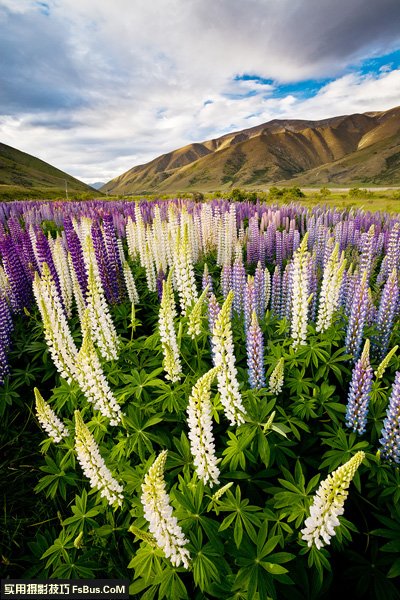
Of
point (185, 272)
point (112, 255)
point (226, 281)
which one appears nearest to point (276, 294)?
point (226, 281)

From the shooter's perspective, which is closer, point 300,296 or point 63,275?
point 300,296

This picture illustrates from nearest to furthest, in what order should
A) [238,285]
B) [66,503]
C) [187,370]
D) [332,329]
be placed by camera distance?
1. [66,503]
2. [187,370]
3. [332,329]
4. [238,285]

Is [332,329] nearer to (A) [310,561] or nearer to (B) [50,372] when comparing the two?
(A) [310,561]

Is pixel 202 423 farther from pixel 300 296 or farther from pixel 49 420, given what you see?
pixel 300 296

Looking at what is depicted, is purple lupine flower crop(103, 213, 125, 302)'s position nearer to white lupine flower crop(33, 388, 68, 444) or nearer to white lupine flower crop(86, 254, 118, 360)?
white lupine flower crop(86, 254, 118, 360)

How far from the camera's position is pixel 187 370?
4051 mm

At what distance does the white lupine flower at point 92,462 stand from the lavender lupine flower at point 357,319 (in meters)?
3.16

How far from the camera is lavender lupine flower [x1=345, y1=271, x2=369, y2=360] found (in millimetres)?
3868

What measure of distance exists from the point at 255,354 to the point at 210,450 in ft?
4.03

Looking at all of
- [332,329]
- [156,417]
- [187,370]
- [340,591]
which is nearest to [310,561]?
[340,591]

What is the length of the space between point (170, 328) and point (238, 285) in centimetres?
207

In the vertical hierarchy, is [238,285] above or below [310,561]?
above

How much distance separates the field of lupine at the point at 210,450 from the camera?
2305mm

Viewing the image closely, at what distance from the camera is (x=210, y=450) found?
2.39 metres
